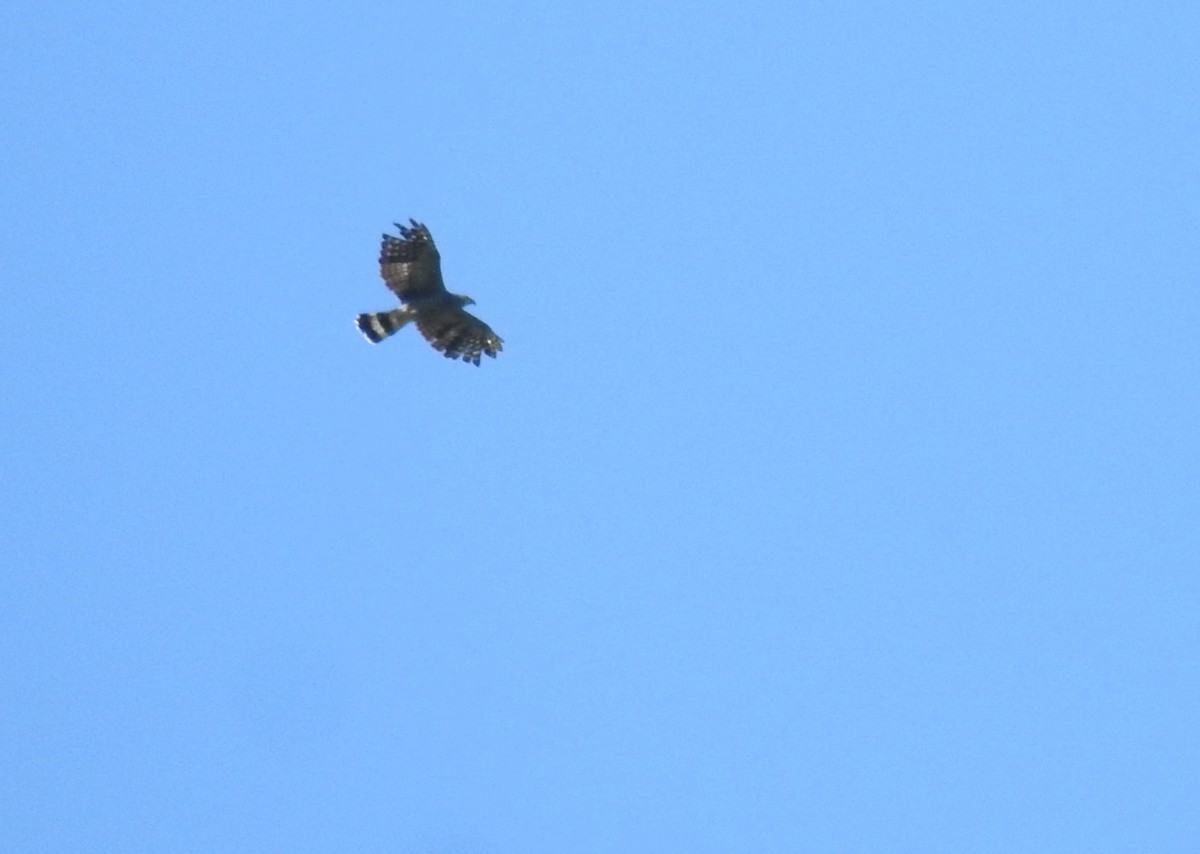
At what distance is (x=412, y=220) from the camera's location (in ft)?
88.8

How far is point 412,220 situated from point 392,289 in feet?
3.23

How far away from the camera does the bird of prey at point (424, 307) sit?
2720 centimetres

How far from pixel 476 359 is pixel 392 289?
1328 millimetres

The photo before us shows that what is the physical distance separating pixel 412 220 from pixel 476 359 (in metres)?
1.96

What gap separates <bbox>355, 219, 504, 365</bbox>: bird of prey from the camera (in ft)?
89.2

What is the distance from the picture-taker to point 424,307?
27719 millimetres

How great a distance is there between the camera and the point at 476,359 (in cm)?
2798
